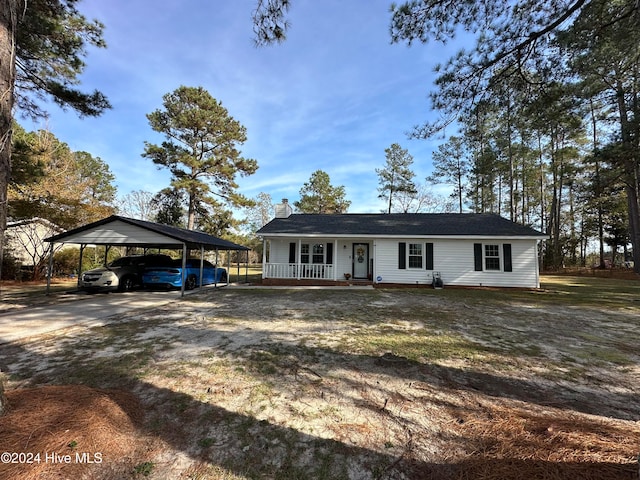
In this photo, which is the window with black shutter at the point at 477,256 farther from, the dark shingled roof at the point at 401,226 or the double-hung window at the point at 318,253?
the double-hung window at the point at 318,253

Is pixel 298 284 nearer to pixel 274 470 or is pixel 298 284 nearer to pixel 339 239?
pixel 339 239

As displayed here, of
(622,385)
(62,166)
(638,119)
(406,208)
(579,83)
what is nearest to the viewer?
(622,385)

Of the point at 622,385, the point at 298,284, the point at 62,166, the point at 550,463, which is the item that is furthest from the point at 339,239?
the point at 62,166

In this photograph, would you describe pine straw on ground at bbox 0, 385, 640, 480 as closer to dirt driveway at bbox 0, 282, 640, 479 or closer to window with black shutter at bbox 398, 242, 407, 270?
dirt driveway at bbox 0, 282, 640, 479

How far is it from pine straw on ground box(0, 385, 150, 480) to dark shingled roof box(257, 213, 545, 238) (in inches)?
449

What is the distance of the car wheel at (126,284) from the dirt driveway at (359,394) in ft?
21.0

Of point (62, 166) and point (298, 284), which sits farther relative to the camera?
point (62, 166)

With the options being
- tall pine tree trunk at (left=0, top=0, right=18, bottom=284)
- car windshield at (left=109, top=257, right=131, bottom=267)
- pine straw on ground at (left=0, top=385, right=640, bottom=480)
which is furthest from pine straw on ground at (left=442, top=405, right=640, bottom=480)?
car windshield at (left=109, top=257, right=131, bottom=267)

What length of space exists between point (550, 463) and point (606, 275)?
2623 cm

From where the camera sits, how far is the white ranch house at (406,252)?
1280 cm

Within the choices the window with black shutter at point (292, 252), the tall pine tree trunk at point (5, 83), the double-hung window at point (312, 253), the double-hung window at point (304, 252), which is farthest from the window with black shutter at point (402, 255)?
the tall pine tree trunk at point (5, 83)

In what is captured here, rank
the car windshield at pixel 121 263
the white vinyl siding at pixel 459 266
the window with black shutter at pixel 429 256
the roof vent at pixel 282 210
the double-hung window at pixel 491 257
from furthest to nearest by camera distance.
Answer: the roof vent at pixel 282 210
the window with black shutter at pixel 429 256
the double-hung window at pixel 491 257
the white vinyl siding at pixel 459 266
the car windshield at pixel 121 263

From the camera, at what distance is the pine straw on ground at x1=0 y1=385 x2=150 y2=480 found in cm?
181

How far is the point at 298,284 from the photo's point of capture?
546 inches
